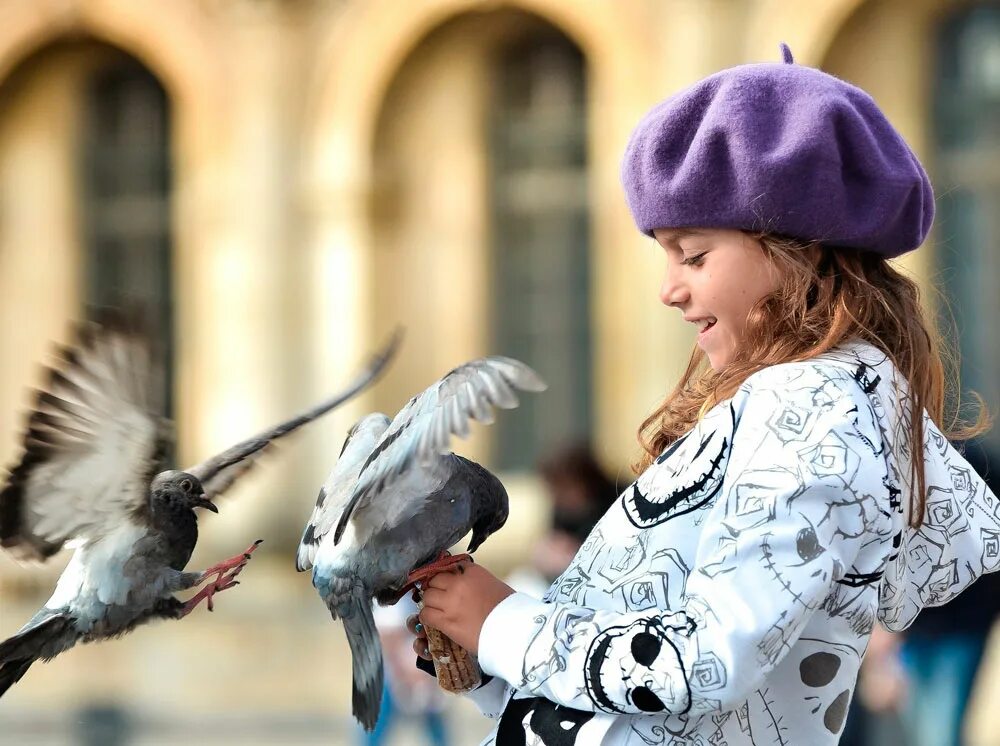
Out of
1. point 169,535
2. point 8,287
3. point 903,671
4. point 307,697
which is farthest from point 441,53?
point 169,535

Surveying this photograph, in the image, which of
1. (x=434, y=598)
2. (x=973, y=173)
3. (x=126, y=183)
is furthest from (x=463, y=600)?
(x=126, y=183)

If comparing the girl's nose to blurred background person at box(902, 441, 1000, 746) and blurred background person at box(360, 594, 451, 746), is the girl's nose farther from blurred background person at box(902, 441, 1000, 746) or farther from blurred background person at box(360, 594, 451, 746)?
blurred background person at box(360, 594, 451, 746)

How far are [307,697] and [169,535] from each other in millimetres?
6701

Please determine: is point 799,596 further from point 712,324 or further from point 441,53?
point 441,53

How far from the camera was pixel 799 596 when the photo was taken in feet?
5.25

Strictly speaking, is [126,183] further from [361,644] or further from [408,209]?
[361,644]

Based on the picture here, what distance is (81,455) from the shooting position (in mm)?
2096

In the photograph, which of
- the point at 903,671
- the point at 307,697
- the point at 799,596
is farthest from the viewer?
the point at 307,697

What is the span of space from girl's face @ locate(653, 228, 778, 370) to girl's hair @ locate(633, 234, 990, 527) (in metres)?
0.01

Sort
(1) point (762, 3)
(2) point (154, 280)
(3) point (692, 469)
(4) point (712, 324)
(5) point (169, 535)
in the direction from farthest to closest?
(2) point (154, 280) < (1) point (762, 3) < (5) point (169, 535) < (4) point (712, 324) < (3) point (692, 469)

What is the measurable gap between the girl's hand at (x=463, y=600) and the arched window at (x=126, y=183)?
34.2 ft

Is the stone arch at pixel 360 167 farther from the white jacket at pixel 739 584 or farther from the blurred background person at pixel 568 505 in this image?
the white jacket at pixel 739 584

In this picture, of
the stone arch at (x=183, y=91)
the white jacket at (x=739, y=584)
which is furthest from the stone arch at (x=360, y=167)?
the white jacket at (x=739, y=584)

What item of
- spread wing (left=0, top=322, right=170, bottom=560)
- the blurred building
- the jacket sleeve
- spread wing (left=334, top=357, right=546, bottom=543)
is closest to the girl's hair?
the jacket sleeve
